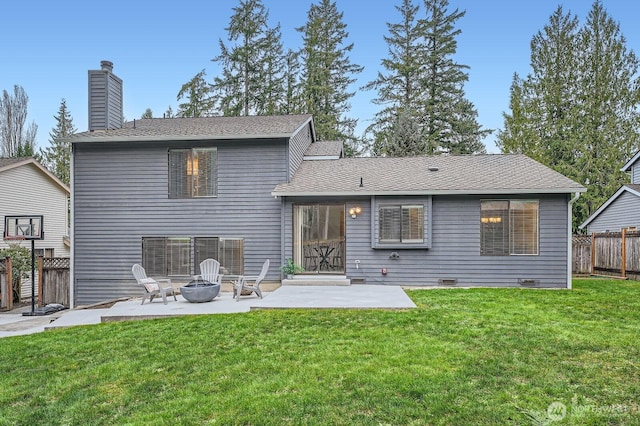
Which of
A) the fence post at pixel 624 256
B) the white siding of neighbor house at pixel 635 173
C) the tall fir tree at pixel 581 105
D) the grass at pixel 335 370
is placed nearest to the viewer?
the grass at pixel 335 370

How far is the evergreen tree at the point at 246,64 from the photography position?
2370cm

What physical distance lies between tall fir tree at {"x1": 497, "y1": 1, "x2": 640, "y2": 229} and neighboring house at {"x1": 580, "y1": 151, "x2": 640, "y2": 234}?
225 cm

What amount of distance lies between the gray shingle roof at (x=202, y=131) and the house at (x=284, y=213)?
1.9 inches

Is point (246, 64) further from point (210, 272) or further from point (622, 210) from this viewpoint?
point (622, 210)

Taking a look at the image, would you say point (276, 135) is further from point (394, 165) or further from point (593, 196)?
point (593, 196)

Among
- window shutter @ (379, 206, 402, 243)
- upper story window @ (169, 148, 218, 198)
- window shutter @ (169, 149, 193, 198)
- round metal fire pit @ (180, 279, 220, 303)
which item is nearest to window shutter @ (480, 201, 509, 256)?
window shutter @ (379, 206, 402, 243)

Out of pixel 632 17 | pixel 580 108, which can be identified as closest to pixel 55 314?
pixel 580 108

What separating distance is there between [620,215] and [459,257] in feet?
31.7

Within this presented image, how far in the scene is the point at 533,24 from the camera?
23.0 m

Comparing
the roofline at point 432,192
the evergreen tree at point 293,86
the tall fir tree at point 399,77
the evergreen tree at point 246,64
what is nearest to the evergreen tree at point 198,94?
the evergreen tree at point 246,64

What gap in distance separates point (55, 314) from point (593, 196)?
22.3 metres

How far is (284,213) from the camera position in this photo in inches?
425

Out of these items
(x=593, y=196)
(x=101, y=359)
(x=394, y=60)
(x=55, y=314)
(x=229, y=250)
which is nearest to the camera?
(x=101, y=359)

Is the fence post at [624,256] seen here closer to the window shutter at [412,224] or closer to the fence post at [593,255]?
the fence post at [593,255]
